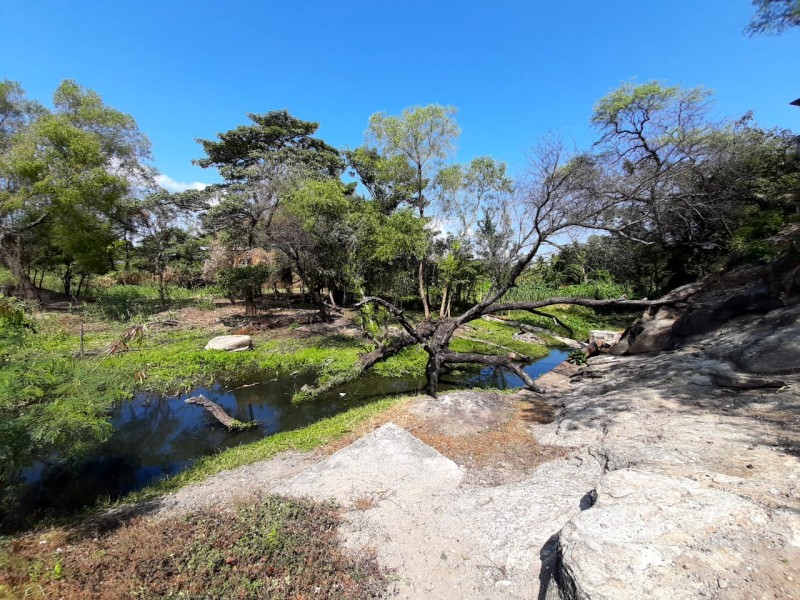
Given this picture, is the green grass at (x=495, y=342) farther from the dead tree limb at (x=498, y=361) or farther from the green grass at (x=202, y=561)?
the green grass at (x=202, y=561)

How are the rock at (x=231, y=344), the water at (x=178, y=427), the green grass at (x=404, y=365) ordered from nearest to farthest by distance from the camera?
the water at (x=178, y=427) < the green grass at (x=404, y=365) < the rock at (x=231, y=344)

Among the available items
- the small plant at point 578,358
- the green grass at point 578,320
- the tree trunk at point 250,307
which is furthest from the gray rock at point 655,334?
the tree trunk at point 250,307

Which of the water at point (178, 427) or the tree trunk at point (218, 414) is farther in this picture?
the tree trunk at point (218, 414)

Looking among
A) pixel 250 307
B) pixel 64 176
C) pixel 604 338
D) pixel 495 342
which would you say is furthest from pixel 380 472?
pixel 64 176

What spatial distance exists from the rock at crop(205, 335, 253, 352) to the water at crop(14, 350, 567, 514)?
334cm

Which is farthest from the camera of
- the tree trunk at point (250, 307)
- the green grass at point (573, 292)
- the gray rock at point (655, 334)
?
the green grass at point (573, 292)

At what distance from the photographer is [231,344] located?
1440cm

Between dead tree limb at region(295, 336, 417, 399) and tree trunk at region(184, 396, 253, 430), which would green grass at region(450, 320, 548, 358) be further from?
tree trunk at region(184, 396, 253, 430)

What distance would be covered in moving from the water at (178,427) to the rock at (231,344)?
334 centimetres

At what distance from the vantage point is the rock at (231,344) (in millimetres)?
14242

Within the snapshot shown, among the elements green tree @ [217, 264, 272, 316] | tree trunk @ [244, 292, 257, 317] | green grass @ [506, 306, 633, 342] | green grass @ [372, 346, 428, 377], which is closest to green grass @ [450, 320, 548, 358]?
green grass @ [372, 346, 428, 377]

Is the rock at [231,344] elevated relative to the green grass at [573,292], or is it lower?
lower

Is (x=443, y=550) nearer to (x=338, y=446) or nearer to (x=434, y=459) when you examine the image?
(x=434, y=459)

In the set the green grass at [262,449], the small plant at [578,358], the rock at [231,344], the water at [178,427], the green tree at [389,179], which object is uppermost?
the green tree at [389,179]
